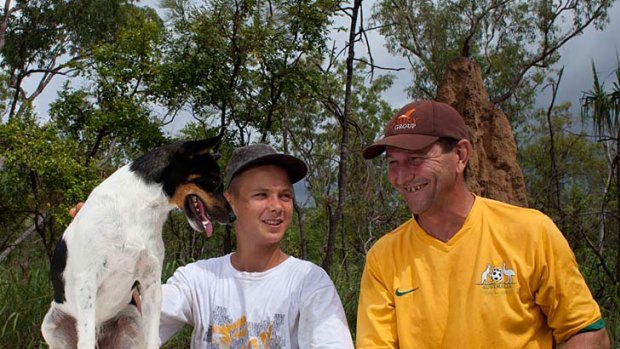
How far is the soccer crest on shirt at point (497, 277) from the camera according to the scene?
243 centimetres

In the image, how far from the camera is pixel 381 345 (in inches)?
101

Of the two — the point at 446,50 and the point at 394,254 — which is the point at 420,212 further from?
the point at 446,50

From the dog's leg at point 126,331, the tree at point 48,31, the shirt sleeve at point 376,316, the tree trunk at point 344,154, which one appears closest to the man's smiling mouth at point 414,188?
the shirt sleeve at point 376,316

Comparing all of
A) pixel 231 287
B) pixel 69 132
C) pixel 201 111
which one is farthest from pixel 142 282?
pixel 69 132

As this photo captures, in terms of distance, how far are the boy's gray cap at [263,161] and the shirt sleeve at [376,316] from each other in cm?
65

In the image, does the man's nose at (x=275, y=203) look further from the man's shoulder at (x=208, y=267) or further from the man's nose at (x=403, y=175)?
the man's nose at (x=403, y=175)

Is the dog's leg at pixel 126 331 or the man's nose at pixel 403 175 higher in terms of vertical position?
the man's nose at pixel 403 175

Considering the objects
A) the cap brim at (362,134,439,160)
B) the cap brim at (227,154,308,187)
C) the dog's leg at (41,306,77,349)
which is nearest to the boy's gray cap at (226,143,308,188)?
the cap brim at (227,154,308,187)

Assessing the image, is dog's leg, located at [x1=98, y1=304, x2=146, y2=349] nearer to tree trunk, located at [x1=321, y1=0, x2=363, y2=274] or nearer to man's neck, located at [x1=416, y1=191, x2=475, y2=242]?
man's neck, located at [x1=416, y1=191, x2=475, y2=242]

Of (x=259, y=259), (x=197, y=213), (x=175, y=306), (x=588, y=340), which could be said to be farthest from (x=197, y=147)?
(x=588, y=340)

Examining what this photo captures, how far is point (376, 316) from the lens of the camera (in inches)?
104

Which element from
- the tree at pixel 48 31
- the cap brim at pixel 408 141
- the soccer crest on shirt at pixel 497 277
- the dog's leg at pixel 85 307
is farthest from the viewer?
the tree at pixel 48 31

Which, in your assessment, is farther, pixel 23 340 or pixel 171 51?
pixel 171 51

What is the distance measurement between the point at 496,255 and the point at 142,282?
Result: 150 cm
